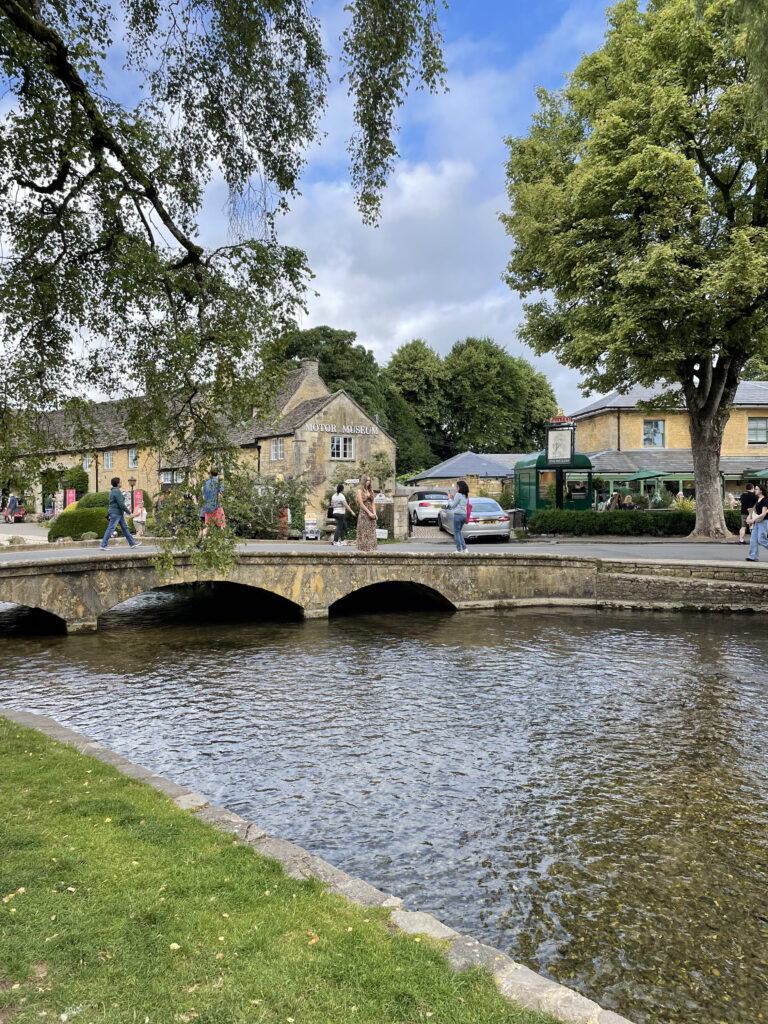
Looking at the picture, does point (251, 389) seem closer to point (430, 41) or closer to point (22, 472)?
point (22, 472)

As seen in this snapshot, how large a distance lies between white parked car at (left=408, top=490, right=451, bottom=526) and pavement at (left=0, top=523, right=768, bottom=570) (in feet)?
27.8

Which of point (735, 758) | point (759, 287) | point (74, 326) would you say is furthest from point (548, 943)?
point (759, 287)

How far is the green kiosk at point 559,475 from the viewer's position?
29.1 meters

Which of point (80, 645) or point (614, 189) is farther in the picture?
point (614, 189)

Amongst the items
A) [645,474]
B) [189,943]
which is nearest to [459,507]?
[189,943]

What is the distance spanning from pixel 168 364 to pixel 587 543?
841 inches

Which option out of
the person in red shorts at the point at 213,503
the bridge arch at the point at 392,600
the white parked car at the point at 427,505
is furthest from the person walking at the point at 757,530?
the white parked car at the point at 427,505

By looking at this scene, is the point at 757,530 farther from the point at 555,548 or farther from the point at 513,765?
the point at 513,765

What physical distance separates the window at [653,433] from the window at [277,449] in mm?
21627

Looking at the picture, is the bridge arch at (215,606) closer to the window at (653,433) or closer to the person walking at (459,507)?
the person walking at (459,507)

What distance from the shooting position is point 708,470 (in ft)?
84.6

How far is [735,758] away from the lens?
7727 mm

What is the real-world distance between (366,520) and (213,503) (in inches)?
401

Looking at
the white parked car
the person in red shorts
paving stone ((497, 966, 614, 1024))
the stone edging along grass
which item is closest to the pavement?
the white parked car
